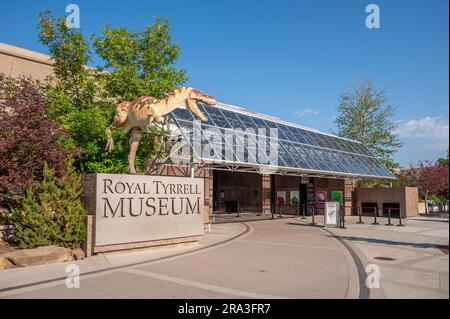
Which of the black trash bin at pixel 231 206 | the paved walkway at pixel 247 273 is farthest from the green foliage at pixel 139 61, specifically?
the black trash bin at pixel 231 206

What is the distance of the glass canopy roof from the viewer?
16438 mm

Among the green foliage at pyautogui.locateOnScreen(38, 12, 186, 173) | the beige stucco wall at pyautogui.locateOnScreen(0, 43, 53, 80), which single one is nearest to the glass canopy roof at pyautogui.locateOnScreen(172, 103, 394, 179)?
the green foliage at pyautogui.locateOnScreen(38, 12, 186, 173)

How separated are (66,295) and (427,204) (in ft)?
118

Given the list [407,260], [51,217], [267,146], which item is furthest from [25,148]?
[267,146]

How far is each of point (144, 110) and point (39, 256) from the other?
4.88m

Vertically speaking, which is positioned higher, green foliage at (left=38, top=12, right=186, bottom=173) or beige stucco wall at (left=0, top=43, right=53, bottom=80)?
beige stucco wall at (left=0, top=43, right=53, bottom=80)

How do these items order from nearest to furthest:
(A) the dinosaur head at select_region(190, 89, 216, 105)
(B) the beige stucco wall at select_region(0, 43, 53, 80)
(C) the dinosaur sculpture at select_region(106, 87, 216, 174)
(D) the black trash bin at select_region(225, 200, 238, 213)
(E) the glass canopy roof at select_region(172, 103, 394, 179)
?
(C) the dinosaur sculpture at select_region(106, 87, 216, 174), (A) the dinosaur head at select_region(190, 89, 216, 105), (E) the glass canopy roof at select_region(172, 103, 394, 179), (B) the beige stucco wall at select_region(0, 43, 53, 80), (D) the black trash bin at select_region(225, 200, 238, 213)

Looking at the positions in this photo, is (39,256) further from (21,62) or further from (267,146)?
(21,62)

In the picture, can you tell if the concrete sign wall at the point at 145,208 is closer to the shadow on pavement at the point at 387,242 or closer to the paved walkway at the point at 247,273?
the paved walkway at the point at 247,273

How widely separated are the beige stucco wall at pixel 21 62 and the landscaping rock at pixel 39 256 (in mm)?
16234

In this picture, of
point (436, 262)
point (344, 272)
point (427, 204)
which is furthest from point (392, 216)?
point (344, 272)

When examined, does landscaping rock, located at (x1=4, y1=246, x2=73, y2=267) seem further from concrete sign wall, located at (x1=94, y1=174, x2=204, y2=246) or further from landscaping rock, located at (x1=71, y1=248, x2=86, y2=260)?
concrete sign wall, located at (x1=94, y1=174, x2=204, y2=246)
